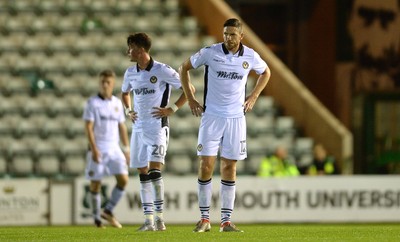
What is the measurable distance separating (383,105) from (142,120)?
33.3ft

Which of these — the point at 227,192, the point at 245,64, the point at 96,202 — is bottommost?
the point at 96,202

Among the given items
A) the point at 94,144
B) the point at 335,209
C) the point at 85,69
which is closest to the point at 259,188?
the point at 335,209

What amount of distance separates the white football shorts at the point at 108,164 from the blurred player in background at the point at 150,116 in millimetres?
2292

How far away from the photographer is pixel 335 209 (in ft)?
53.8

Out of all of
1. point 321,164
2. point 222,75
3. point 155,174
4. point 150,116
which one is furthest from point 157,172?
point 321,164

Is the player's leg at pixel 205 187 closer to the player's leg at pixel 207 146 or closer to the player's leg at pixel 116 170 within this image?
the player's leg at pixel 207 146

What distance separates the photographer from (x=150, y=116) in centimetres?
1089

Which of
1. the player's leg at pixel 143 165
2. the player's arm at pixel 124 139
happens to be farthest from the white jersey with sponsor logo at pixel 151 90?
the player's arm at pixel 124 139

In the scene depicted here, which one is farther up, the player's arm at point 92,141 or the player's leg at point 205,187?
the player's arm at point 92,141

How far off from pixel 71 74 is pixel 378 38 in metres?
5.84

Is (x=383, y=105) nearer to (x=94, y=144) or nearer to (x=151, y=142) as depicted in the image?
(x=94, y=144)

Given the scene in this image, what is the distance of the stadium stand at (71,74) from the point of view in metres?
18.8

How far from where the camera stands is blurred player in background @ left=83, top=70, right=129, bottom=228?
1327 centimetres

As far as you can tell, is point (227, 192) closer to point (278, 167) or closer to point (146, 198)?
point (146, 198)
